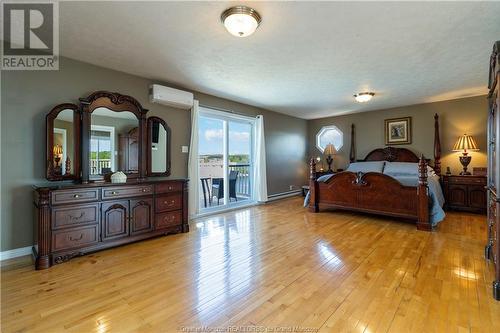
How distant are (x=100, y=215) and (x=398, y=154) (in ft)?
Answer: 19.4

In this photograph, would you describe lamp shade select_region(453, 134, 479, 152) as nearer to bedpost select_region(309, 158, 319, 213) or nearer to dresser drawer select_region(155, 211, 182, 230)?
bedpost select_region(309, 158, 319, 213)

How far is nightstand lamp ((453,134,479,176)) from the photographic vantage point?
453 centimetres

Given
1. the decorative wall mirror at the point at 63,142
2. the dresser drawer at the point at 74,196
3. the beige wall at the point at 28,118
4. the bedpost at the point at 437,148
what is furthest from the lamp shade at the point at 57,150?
the bedpost at the point at 437,148

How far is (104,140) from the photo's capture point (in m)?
3.14

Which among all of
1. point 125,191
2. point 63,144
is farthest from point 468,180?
point 63,144

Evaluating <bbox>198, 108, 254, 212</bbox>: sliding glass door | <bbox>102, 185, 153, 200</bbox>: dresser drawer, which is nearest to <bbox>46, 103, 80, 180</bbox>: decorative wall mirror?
<bbox>102, 185, 153, 200</bbox>: dresser drawer

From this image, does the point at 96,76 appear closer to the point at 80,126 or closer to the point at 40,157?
the point at 80,126

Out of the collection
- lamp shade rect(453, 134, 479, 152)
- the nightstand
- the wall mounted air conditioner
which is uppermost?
the wall mounted air conditioner

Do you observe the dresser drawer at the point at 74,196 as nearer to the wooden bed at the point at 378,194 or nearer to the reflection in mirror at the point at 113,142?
the reflection in mirror at the point at 113,142

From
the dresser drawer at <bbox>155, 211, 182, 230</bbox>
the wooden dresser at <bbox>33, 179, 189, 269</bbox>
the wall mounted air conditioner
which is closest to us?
the wooden dresser at <bbox>33, 179, 189, 269</bbox>

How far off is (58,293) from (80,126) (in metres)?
1.94

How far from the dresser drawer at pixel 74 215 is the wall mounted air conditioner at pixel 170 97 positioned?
177cm

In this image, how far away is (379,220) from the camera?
402 centimetres

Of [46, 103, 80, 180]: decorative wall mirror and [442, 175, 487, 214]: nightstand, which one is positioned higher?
[46, 103, 80, 180]: decorative wall mirror
